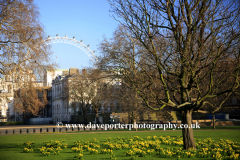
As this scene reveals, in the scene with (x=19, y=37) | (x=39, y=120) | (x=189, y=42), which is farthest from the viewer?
(x=39, y=120)

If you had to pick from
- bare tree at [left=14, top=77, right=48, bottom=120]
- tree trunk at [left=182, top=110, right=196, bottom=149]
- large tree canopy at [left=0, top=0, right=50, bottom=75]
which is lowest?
tree trunk at [left=182, top=110, right=196, bottom=149]

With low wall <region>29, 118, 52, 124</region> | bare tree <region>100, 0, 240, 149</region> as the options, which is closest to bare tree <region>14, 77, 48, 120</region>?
bare tree <region>100, 0, 240, 149</region>

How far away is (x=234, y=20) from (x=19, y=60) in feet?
46.7

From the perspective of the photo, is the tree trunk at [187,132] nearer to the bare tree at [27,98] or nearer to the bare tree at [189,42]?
the bare tree at [189,42]

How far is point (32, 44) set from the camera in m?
19.8

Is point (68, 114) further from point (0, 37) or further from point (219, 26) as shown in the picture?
point (219, 26)

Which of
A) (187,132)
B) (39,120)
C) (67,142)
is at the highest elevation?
(187,132)

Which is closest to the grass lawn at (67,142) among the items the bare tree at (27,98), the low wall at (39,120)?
the bare tree at (27,98)

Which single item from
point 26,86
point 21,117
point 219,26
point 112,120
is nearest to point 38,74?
point 26,86

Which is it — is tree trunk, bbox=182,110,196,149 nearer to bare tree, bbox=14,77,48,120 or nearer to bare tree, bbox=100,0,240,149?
bare tree, bbox=100,0,240,149

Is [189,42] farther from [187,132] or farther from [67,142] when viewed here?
[67,142]

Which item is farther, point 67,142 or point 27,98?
point 67,142

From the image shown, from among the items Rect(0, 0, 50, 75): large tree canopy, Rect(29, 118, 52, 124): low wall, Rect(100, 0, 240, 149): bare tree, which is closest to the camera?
Rect(100, 0, 240, 149): bare tree

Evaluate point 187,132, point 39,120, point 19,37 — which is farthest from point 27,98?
point 39,120
